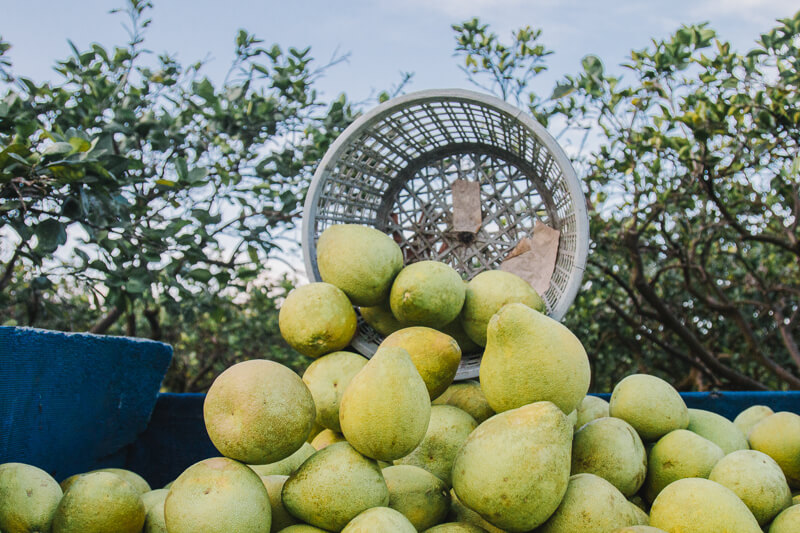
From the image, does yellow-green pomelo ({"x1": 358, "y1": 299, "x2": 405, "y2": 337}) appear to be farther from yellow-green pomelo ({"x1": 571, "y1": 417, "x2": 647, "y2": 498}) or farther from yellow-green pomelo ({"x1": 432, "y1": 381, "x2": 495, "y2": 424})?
yellow-green pomelo ({"x1": 571, "y1": 417, "x2": 647, "y2": 498})

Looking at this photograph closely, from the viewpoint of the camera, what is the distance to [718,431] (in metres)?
1.64

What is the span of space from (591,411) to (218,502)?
1.12 meters

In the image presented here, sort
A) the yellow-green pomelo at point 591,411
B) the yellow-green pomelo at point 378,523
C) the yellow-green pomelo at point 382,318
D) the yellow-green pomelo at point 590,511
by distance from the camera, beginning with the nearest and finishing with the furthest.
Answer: the yellow-green pomelo at point 378,523
the yellow-green pomelo at point 590,511
the yellow-green pomelo at point 591,411
the yellow-green pomelo at point 382,318

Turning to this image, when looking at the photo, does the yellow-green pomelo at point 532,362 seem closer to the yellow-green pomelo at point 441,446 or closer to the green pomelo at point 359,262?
the yellow-green pomelo at point 441,446

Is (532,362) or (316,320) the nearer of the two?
(532,362)

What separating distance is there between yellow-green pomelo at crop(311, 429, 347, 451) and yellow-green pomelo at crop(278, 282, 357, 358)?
10.9 inches

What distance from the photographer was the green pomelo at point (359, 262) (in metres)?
1.89

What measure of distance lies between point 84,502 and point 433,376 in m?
0.83

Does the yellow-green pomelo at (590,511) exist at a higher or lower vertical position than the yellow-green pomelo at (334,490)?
higher

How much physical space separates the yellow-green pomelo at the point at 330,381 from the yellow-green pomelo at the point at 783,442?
3.71 feet

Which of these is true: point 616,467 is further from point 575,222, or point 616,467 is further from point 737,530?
point 575,222

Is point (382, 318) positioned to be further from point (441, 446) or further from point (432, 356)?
point (441, 446)

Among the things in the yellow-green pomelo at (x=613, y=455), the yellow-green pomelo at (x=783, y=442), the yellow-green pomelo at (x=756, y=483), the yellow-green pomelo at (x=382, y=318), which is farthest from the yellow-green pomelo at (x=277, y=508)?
the yellow-green pomelo at (x=783, y=442)

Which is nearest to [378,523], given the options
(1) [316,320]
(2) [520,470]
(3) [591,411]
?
(2) [520,470]
